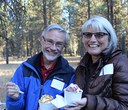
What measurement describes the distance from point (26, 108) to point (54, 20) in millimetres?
53479

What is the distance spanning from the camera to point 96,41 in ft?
9.83

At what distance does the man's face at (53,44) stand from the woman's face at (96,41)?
554 millimetres

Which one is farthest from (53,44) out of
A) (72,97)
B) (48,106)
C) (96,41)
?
(72,97)

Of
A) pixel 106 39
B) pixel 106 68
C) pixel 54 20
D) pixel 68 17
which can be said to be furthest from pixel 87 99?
pixel 68 17

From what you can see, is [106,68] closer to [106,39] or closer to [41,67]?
[106,39]

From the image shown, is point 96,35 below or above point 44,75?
above

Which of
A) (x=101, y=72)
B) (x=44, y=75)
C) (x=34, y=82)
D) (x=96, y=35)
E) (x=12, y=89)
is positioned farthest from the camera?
(x=44, y=75)

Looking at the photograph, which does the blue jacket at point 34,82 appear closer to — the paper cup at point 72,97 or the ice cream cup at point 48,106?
the ice cream cup at point 48,106

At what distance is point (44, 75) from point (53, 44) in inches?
14.0

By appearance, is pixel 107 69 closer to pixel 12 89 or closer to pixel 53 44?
pixel 53 44

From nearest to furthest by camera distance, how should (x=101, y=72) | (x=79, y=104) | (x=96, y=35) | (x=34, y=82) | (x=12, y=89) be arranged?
(x=79, y=104) → (x=101, y=72) → (x=96, y=35) → (x=12, y=89) → (x=34, y=82)

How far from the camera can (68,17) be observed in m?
61.5

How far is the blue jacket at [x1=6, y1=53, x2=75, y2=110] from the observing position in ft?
11.0

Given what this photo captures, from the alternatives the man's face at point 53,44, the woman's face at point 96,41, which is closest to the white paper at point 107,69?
the woman's face at point 96,41
